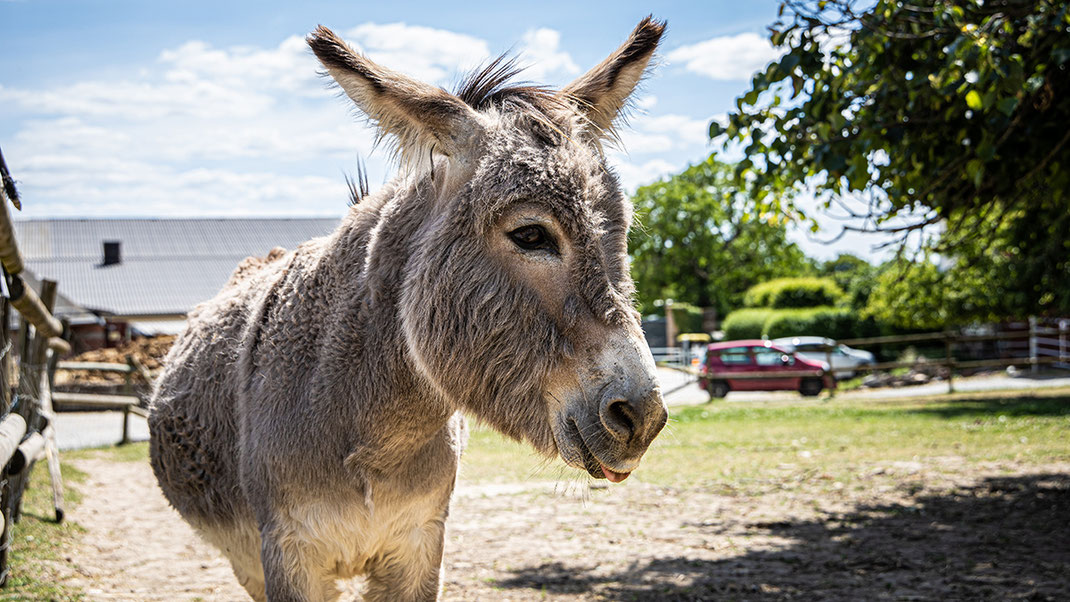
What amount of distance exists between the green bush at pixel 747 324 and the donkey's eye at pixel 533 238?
35.7m

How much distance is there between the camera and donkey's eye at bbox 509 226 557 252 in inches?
89.2

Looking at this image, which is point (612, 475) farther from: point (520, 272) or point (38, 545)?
point (38, 545)

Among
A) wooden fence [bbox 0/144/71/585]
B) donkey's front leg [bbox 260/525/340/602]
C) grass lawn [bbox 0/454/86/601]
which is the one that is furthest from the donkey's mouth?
grass lawn [bbox 0/454/86/601]

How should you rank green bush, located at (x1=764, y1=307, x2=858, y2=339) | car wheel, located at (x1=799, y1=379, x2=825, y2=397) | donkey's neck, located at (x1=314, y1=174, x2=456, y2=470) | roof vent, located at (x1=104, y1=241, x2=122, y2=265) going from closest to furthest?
1. donkey's neck, located at (x1=314, y1=174, x2=456, y2=470)
2. car wheel, located at (x1=799, y1=379, x2=825, y2=397)
3. green bush, located at (x1=764, y1=307, x2=858, y2=339)
4. roof vent, located at (x1=104, y1=241, x2=122, y2=265)

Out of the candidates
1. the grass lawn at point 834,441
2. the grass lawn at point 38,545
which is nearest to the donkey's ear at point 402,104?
the grass lawn at point 38,545

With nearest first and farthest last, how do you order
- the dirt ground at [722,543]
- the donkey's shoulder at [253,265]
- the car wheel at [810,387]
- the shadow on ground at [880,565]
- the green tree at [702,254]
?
the donkey's shoulder at [253,265] → the shadow on ground at [880,565] → the dirt ground at [722,543] → the car wheel at [810,387] → the green tree at [702,254]

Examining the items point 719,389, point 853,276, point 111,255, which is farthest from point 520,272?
Answer: point 853,276

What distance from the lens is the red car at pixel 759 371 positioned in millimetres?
21656

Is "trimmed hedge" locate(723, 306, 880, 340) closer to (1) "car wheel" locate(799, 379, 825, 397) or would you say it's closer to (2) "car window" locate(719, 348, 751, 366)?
(1) "car wheel" locate(799, 379, 825, 397)

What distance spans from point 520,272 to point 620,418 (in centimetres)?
52

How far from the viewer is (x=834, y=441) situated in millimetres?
12164

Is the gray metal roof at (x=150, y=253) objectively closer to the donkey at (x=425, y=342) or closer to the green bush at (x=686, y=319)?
the green bush at (x=686, y=319)

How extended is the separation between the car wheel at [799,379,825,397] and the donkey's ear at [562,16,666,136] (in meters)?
20.6

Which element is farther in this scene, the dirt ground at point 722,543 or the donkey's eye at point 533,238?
the dirt ground at point 722,543
